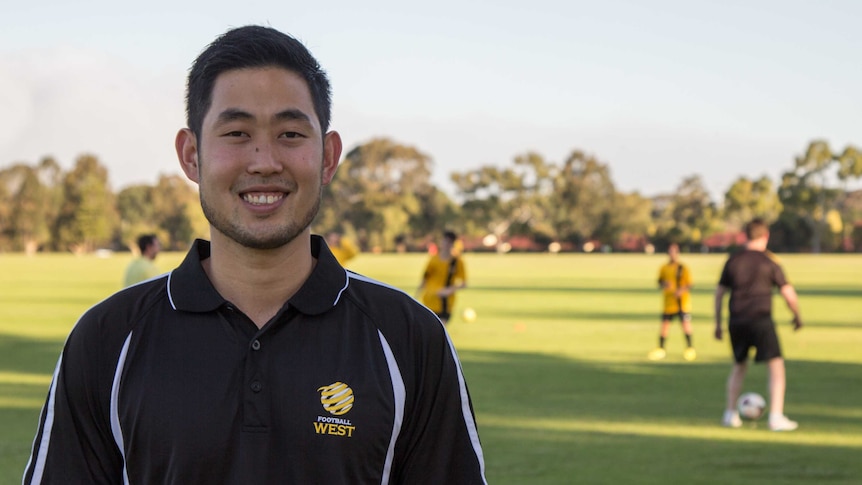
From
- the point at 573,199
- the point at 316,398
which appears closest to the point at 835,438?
the point at 316,398

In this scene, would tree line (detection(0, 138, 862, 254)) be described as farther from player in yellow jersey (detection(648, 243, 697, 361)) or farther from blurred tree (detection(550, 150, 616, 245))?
player in yellow jersey (detection(648, 243, 697, 361))

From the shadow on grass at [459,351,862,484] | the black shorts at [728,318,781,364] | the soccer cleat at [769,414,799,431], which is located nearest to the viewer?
the shadow on grass at [459,351,862,484]

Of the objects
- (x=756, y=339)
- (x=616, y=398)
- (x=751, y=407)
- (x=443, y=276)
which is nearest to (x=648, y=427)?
(x=751, y=407)

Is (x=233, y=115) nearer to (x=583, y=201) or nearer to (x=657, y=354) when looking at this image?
(x=657, y=354)

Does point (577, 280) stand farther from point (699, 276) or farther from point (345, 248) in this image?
point (345, 248)

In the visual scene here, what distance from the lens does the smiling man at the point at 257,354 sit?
8.71 ft

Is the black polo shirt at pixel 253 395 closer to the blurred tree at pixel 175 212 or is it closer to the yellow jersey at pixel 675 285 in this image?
the yellow jersey at pixel 675 285

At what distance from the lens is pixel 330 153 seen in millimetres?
2971

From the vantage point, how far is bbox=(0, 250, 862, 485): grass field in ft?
31.8

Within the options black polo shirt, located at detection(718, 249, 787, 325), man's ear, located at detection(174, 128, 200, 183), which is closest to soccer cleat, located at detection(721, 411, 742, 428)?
black polo shirt, located at detection(718, 249, 787, 325)

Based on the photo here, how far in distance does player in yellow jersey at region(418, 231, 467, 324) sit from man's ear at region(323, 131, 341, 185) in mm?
15411

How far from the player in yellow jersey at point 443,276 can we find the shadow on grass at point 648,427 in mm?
1350

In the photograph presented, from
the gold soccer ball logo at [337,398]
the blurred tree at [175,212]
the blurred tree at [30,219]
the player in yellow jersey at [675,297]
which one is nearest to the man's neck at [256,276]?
the gold soccer ball logo at [337,398]

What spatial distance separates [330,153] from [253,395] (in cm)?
66
